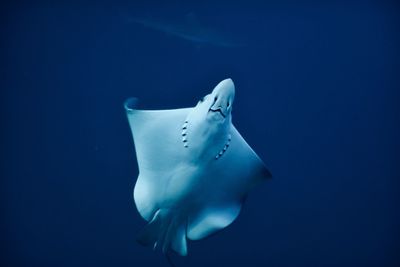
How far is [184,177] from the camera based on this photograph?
7.10 ft

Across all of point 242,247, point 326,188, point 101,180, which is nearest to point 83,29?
point 101,180

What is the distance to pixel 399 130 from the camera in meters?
3.98

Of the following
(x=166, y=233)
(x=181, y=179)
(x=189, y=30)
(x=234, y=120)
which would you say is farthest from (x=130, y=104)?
(x=189, y=30)

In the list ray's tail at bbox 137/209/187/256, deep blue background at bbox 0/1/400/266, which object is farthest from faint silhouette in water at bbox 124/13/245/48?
ray's tail at bbox 137/209/187/256

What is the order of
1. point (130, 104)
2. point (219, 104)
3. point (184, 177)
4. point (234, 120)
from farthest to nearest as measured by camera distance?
point (234, 120), point (130, 104), point (184, 177), point (219, 104)

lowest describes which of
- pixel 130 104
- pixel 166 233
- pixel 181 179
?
pixel 166 233

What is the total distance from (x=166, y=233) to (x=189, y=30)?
230 centimetres

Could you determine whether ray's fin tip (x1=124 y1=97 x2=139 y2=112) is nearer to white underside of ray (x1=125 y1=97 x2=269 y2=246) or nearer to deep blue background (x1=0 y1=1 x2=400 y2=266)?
white underside of ray (x1=125 y1=97 x2=269 y2=246)

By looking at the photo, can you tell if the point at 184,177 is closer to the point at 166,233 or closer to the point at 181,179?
the point at 181,179

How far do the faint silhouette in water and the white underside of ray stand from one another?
60.5 inches

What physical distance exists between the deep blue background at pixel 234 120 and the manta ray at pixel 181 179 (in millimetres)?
1122

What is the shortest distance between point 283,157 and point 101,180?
6.88ft

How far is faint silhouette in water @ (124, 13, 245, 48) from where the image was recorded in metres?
3.51

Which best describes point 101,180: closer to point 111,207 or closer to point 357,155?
point 111,207
